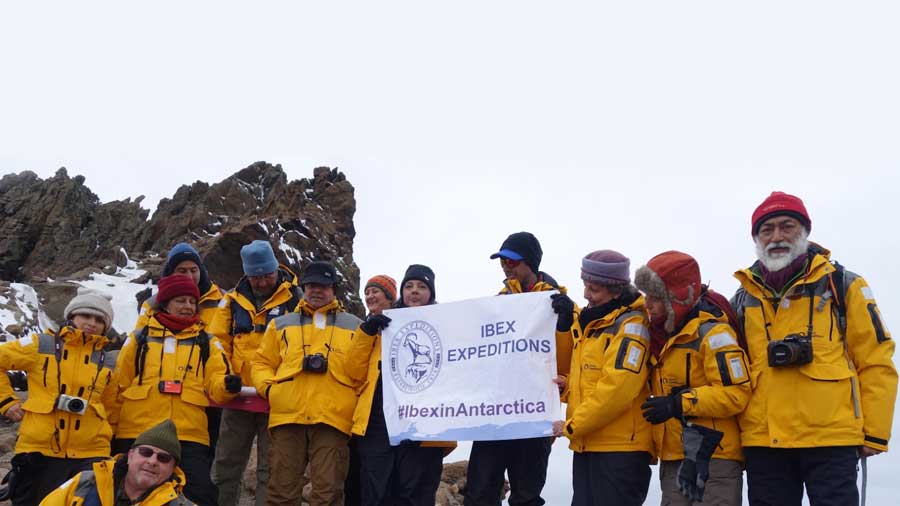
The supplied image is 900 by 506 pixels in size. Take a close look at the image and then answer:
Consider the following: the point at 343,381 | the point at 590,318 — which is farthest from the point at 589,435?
the point at 343,381

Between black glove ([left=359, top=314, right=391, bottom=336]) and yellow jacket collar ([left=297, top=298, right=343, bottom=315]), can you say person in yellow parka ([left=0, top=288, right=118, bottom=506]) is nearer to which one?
yellow jacket collar ([left=297, top=298, right=343, bottom=315])

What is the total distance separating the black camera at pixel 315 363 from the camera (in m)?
7.45

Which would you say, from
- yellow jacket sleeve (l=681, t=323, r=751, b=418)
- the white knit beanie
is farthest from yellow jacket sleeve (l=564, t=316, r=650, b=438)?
the white knit beanie

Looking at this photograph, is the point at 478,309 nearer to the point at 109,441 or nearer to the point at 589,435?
the point at 589,435

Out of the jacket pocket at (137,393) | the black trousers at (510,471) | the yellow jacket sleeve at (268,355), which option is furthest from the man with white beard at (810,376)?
the jacket pocket at (137,393)

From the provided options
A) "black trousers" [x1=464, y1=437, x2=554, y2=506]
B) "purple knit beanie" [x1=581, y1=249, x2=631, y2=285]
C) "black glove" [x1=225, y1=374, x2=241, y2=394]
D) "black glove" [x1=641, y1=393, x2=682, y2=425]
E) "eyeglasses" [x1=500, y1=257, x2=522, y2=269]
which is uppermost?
"eyeglasses" [x1=500, y1=257, x2=522, y2=269]

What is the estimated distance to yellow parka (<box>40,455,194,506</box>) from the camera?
5141mm

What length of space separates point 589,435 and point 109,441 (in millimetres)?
4369

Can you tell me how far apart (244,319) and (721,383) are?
4.95m

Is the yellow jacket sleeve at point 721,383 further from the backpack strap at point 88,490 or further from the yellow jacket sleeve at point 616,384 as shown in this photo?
the backpack strap at point 88,490

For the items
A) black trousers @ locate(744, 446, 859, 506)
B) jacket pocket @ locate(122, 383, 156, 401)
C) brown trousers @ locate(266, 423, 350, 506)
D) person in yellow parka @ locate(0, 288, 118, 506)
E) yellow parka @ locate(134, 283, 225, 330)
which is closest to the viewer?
black trousers @ locate(744, 446, 859, 506)

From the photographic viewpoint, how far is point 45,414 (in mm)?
6840

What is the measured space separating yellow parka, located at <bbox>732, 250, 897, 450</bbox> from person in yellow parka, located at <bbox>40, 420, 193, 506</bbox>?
4.13m

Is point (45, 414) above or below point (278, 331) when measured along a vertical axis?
below
